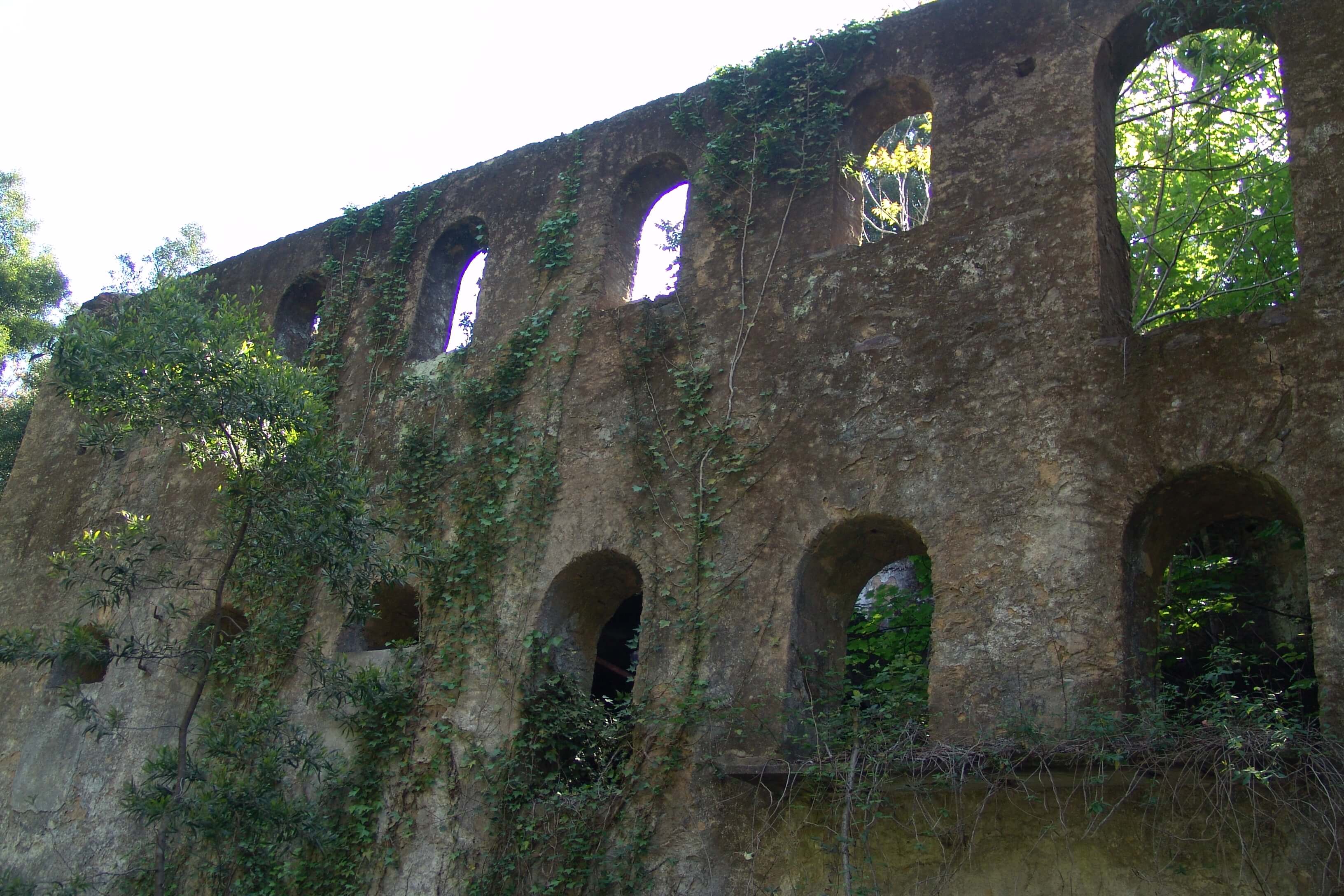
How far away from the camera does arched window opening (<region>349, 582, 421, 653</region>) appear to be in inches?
335

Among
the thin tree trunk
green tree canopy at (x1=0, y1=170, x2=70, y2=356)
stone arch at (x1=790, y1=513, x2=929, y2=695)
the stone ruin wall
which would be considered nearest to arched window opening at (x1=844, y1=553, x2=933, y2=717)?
stone arch at (x1=790, y1=513, x2=929, y2=695)

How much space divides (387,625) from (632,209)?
3.82 metres

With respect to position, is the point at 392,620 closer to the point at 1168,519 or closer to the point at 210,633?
the point at 210,633

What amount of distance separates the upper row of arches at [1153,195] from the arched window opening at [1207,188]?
2 cm

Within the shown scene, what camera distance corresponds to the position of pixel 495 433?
8.46 meters

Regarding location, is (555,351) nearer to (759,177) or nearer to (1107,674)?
(759,177)

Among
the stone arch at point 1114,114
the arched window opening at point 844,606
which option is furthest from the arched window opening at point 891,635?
the stone arch at point 1114,114

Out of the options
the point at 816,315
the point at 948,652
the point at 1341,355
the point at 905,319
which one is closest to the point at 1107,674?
the point at 948,652

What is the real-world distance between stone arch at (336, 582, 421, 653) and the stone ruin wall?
24cm

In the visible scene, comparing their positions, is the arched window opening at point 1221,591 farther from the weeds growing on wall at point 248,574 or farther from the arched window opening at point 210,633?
the arched window opening at point 210,633

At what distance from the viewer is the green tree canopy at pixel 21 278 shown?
59.5 feet

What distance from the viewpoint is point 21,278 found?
18562 millimetres

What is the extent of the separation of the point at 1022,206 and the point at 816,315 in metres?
1.42

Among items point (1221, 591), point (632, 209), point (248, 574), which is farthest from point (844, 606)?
point (248, 574)
